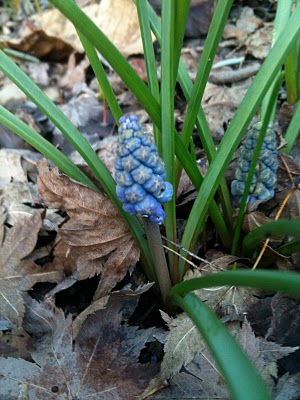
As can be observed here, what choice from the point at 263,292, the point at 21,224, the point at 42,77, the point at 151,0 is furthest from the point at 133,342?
the point at 151,0

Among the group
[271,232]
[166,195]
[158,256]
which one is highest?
[166,195]

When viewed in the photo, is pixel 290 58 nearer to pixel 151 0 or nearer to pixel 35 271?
pixel 35 271

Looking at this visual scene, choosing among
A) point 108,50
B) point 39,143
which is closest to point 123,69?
point 108,50

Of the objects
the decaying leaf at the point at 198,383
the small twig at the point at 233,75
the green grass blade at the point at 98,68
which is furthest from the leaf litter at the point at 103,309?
the small twig at the point at 233,75

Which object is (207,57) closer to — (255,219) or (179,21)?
(179,21)

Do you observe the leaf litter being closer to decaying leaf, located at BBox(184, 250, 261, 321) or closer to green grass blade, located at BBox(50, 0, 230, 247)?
decaying leaf, located at BBox(184, 250, 261, 321)

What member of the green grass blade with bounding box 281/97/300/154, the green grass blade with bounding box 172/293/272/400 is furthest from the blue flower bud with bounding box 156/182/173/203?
the green grass blade with bounding box 281/97/300/154
